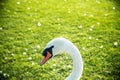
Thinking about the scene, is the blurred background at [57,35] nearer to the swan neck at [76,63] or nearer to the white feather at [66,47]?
the swan neck at [76,63]

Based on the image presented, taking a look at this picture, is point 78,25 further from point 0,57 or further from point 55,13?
point 0,57

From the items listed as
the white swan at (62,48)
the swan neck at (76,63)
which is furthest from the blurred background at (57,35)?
the white swan at (62,48)

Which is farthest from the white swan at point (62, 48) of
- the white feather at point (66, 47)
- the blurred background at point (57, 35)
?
the blurred background at point (57, 35)

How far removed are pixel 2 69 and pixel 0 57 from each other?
381mm

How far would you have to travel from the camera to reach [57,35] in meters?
5.24

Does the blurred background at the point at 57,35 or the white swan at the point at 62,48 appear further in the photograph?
the blurred background at the point at 57,35

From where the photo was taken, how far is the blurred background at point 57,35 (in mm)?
4078

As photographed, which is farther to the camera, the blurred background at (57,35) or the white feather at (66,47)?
the blurred background at (57,35)

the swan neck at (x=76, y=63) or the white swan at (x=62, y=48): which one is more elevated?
the white swan at (x=62, y=48)

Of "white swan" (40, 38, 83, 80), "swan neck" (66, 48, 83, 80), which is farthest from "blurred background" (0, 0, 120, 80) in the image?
"white swan" (40, 38, 83, 80)

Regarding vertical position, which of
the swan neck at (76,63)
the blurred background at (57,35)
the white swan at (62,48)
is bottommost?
the blurred background at (57,35)

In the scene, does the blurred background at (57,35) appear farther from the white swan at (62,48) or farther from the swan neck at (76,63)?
the white swan at (62,48)

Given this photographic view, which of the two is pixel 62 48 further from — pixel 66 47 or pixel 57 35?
pixel 57 35

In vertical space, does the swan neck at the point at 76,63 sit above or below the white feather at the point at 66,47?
below
